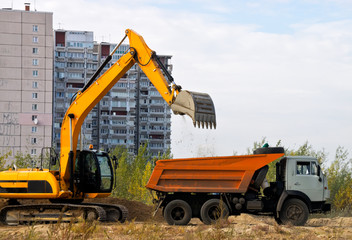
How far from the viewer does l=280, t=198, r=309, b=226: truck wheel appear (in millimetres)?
20484

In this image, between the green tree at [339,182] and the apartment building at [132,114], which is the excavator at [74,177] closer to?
the green tree at [339,182]

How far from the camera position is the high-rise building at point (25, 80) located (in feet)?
325

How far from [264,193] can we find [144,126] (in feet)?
362

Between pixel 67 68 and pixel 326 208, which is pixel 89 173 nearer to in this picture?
pixel 326 208

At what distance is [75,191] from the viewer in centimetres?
2139

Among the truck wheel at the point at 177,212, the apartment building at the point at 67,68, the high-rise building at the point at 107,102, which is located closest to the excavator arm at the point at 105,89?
the truck wheel at the point at 177,212

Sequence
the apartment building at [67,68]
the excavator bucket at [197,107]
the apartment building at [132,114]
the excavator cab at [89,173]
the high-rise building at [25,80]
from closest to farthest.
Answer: the excavator bucket at [197,107] → the excavator cab at [89,173] → the high-rise building at [25,80] → the apartment building at [67,68] → the apartment building at [132,114]

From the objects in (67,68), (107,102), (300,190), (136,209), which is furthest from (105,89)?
(107,102)

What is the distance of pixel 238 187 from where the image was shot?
66.2 feet

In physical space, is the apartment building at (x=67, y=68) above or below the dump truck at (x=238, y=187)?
above

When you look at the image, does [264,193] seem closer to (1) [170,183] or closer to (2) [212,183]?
(2) [212,183]

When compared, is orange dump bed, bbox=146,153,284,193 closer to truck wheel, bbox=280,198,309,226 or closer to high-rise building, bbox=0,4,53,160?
Result: truck wheel, bbox=280,198,309,226

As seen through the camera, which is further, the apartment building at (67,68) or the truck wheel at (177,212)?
the apartment building at (67,68)

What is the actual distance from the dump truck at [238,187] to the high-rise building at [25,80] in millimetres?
82079
